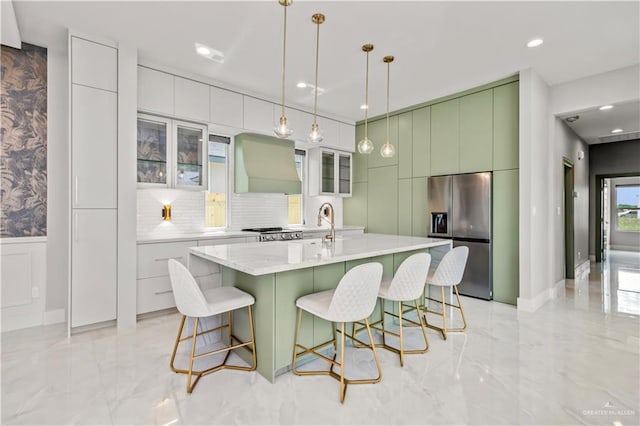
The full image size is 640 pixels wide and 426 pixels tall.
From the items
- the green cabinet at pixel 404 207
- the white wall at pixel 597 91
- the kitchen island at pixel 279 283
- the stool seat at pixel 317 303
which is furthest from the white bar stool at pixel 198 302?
the white wall at pixel 597 91

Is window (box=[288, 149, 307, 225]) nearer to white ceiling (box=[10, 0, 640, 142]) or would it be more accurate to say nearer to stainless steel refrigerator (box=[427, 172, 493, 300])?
white ceiling (box=[10, 0, 640, 142])

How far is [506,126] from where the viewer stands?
4.05 m

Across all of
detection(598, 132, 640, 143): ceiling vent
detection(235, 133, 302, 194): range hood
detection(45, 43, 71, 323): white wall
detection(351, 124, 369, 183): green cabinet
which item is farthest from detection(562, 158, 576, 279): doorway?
detection(45, 43, 71, 323): white wall

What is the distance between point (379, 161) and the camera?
564 centimetres

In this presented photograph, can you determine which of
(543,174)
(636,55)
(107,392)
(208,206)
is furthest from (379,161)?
(107,392)

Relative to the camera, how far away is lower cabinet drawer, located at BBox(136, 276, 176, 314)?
3396 mm

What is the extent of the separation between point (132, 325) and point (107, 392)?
134cm

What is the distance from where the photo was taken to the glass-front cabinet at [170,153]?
142 inches

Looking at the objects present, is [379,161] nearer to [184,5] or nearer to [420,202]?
[420,202]

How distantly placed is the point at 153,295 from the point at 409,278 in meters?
2.74

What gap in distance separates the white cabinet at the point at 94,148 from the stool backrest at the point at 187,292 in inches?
63.6

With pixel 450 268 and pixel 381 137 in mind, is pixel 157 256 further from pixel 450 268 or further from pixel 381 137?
pixel 381 137

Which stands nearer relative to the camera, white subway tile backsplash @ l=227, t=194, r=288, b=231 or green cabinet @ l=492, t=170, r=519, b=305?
green cabinet @ l=492, t=170, r=519, b=305

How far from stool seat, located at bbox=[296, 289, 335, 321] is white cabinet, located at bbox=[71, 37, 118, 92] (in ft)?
9.36
